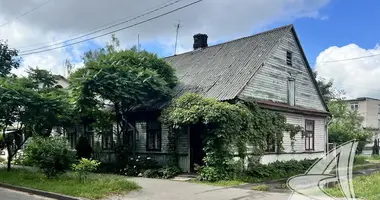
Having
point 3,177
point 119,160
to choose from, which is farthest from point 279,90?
point 3,177

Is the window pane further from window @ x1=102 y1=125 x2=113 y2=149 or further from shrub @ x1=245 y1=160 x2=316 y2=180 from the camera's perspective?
window @ x1=102 y1=125 x2=113 y2=149

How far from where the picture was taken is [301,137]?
21.4 m

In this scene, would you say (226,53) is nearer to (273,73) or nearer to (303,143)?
(273,73)

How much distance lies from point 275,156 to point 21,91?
1207 centimetres

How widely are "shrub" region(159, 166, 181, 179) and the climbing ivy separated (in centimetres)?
175

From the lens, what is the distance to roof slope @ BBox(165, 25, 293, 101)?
18219mm

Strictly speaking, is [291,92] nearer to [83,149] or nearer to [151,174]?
[151,174]

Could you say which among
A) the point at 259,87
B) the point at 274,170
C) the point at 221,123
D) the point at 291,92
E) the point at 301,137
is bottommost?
the point at 274,170

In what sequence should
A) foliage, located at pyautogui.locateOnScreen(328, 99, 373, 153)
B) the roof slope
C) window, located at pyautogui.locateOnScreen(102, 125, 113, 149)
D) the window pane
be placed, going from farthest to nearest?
foliage, located at pyautogui.locateOnScreen(328, 99, 373, 153) → window, located at pyautogui.locateOnScreen(102, 125, 113, 149) → the window pane → the roof slope

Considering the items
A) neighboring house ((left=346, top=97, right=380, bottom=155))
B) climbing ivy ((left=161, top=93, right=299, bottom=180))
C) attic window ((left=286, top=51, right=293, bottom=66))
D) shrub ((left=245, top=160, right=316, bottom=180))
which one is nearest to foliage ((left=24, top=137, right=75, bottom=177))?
climbing ivy ((left=161, top=93, right=299, bottom=180))

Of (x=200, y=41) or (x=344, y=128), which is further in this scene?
(x=344, y=128)

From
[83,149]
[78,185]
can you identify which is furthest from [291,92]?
[78,185]

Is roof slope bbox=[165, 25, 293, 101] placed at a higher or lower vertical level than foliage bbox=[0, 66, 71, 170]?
higher

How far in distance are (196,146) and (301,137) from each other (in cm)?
643
